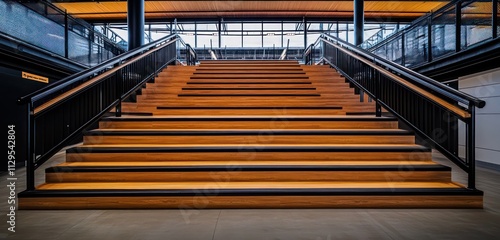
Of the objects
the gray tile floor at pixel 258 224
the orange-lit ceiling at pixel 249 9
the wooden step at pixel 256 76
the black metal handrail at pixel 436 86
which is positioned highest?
the orange-lit ceiling at pixel 249 9

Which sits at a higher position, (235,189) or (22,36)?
(22,36)

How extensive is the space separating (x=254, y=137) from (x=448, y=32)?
15.5 feet

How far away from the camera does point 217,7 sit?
13.6 meters

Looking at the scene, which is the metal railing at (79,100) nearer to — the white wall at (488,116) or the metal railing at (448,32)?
the metal railing at (448,32)

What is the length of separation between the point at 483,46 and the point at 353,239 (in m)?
4.49

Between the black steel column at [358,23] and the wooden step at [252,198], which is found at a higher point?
the black steel column at [358,23]

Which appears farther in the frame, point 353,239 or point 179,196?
point 179,196

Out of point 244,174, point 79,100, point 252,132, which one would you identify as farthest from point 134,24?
point 244,174

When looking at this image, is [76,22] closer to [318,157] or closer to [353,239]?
[318,157]

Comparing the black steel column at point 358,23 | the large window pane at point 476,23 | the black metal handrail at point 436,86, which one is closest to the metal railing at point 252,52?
the black steel column at point 358,23

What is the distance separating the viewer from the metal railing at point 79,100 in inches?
128

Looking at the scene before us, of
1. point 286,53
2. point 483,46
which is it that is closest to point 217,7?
point 286,53

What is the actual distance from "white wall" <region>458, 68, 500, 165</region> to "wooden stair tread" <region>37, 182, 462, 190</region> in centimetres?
421

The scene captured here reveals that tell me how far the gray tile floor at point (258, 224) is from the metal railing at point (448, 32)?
3.44 meters
